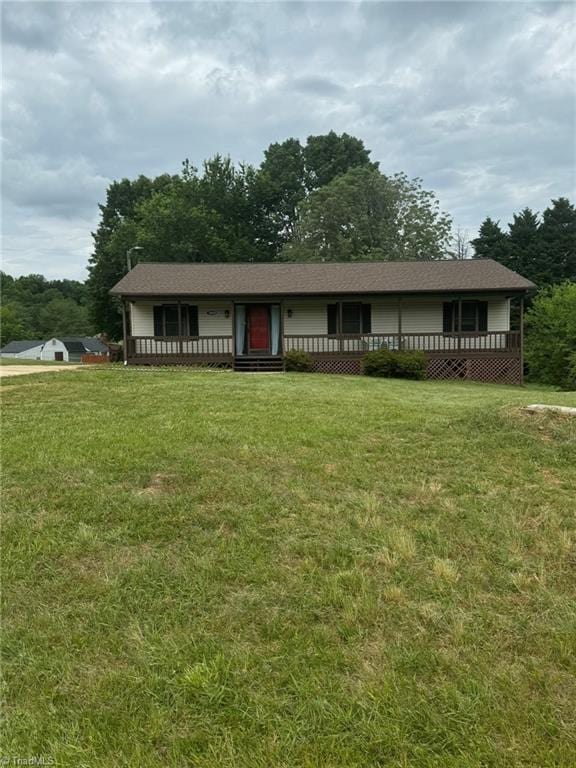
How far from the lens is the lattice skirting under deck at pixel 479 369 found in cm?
1717

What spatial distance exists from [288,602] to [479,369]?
16.2 metres

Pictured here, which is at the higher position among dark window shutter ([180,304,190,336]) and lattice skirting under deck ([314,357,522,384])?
dark window shutter ([180,304,190,336])

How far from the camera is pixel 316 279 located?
18609 mm

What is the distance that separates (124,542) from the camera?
3.18 meters

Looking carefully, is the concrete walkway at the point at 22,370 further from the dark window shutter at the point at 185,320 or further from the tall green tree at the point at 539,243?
the tall green tree at the point at 539,243

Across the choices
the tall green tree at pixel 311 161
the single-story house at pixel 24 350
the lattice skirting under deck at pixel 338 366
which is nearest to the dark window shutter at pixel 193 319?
the lattice skirting under deck at pixel 338 366

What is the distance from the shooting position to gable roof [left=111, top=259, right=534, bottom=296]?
17.1m

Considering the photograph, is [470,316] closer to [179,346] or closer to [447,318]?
[447,318]

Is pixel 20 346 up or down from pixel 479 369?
up

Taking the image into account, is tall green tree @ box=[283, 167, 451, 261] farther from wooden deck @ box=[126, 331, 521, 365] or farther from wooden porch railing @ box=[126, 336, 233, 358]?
wooden porch railing @ box=[126, 336, 233, 358]

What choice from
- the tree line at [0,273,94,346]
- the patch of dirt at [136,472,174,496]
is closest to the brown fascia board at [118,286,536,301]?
the patch of dirt at [136,472,174,496]

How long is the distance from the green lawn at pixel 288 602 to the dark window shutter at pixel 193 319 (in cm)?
1360

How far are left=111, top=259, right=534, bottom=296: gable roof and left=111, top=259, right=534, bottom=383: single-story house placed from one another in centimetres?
4

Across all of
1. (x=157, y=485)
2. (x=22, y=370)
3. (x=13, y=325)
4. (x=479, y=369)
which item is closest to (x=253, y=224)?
(x=479, y=369)
